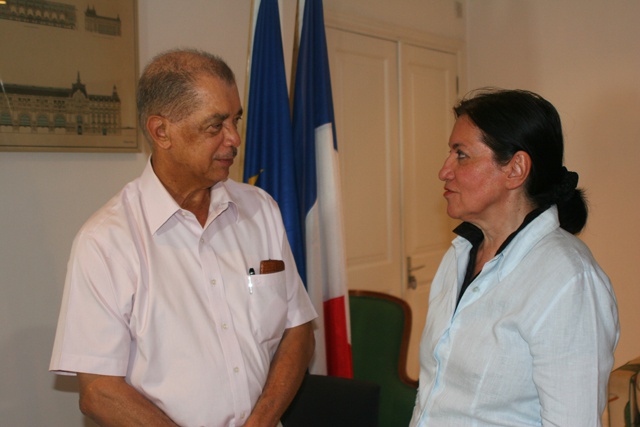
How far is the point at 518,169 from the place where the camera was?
1.36 m

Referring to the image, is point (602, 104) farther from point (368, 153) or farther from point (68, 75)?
point (68, 75)

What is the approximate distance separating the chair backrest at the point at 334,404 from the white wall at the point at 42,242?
1078 mm

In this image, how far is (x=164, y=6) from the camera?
259cm

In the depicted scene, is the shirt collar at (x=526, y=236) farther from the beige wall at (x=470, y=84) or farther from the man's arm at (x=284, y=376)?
the beige wall at (x=470, y=84)

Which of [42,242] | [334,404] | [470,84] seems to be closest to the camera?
[334,404]

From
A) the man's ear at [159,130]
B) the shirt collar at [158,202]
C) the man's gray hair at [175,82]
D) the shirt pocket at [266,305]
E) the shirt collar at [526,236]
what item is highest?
the man's gray hair at [175,82]

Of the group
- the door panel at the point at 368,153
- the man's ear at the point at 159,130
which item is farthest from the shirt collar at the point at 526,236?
the door panel at the point at 368,153

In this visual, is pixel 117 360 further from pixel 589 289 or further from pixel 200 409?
pixel 589 289

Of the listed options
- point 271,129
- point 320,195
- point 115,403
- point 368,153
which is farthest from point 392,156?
point 115,403

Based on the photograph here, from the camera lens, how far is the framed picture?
84.7 inches

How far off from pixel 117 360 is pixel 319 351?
1.27 m

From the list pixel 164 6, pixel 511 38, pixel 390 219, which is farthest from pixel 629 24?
pixel 164 6

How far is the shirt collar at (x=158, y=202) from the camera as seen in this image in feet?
→ 4.85

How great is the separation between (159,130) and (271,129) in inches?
37.8
